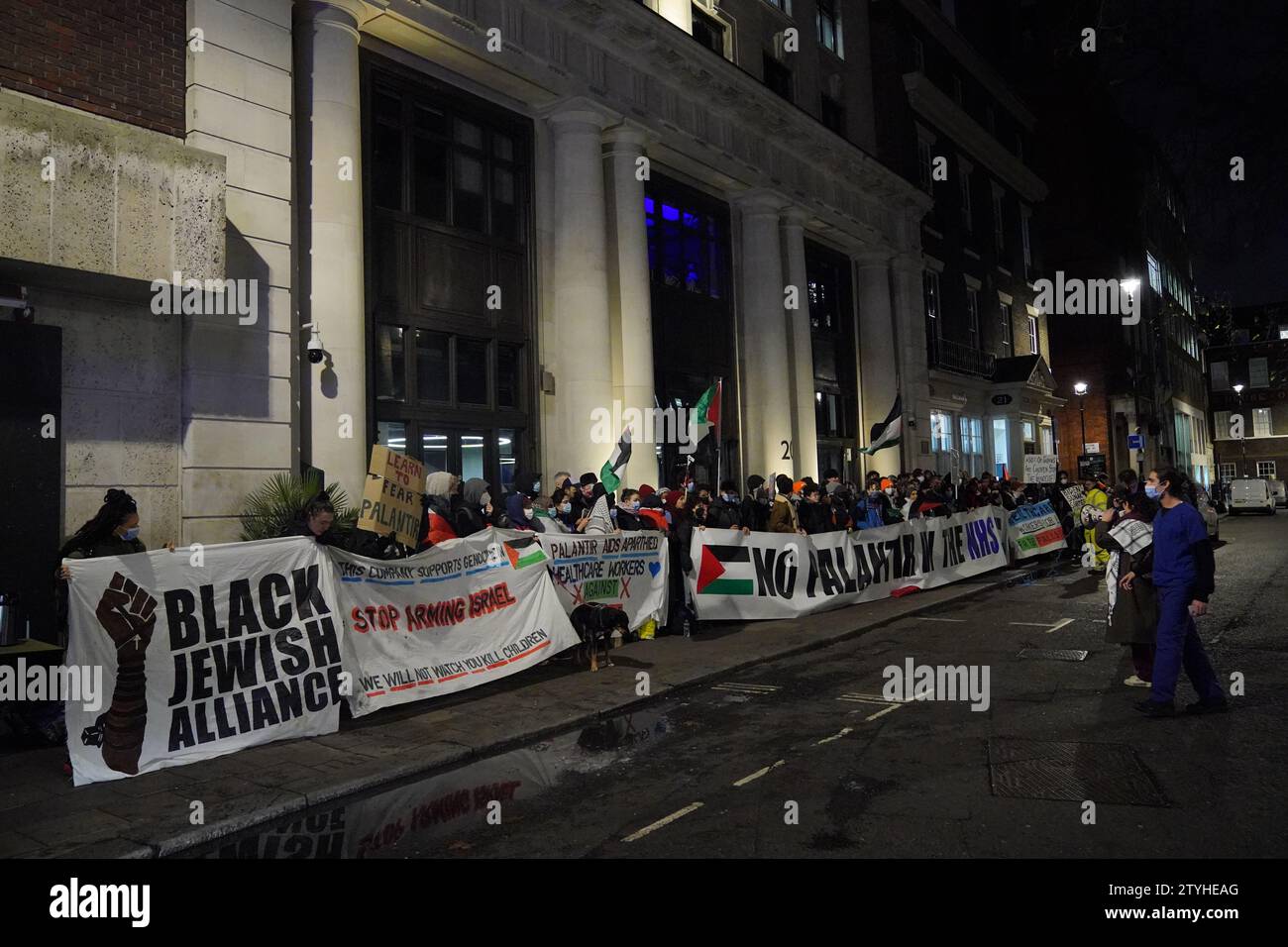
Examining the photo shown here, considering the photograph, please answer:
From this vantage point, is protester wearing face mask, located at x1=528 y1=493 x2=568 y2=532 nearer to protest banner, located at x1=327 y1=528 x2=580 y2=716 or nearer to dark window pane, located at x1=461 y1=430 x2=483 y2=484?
protest banner, located at x1=327 y1=528 x2=580 y2=716

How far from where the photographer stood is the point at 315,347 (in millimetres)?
10836

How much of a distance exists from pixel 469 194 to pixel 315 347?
16.0ft

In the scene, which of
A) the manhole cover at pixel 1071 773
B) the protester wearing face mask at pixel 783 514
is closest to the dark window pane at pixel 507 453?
the protester wearing face mask at pixel 783 514

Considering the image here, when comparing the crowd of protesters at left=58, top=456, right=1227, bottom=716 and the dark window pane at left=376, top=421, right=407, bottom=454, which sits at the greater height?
the dark window pane at left=376, top=421, right=407, bottom=454

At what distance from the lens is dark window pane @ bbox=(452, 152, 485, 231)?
46.7 feet

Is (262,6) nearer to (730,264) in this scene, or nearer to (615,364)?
(615,364)

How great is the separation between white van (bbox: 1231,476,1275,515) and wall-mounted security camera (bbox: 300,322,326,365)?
4953 cm

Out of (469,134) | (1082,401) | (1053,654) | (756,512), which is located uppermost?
(469,134)

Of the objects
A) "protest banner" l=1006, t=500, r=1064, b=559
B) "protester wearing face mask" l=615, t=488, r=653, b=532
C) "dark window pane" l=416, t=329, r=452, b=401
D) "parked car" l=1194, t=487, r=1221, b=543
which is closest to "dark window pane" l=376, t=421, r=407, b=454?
"dark window pane" l=416, t=329, r=452, b=401

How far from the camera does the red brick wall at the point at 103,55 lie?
28.1 feet

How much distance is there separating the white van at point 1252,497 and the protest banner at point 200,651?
5101cm

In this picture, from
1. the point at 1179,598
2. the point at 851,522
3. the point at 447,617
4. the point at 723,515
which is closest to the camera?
the point at 1179,598

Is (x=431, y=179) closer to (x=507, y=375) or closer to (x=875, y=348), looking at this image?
(x=507, y=375)

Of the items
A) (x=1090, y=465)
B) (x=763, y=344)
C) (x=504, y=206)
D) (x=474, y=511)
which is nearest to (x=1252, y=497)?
(x=1090, y=465)
